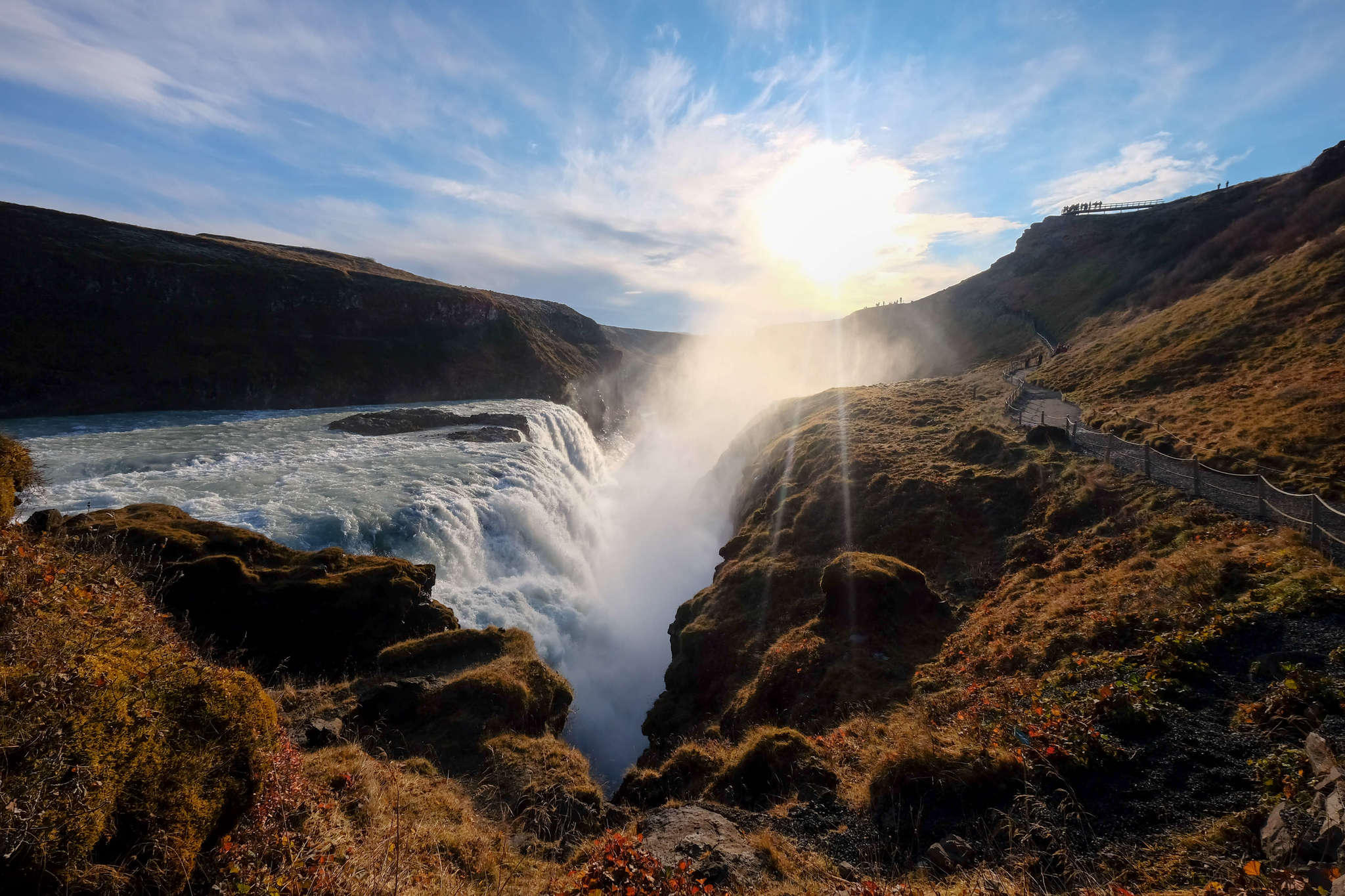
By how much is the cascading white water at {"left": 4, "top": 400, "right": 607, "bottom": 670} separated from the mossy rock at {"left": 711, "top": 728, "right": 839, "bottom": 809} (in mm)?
11409

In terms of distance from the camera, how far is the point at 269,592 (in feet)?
38.1

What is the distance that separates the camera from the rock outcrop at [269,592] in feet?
35.4

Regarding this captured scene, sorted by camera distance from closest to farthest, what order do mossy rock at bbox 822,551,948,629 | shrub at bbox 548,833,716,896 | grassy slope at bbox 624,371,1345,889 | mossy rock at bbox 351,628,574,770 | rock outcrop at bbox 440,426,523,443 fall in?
shrub at bbox 548,833,716,896 → grassy slope at bbox 624,371,1345,889 → mossy rock at bbox 351,628,574,770 → mossy rock at bbox 822,551,948,629 → rock outcrop at bbox 440,426,523,443

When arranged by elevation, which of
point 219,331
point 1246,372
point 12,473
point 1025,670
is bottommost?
point 1025,670

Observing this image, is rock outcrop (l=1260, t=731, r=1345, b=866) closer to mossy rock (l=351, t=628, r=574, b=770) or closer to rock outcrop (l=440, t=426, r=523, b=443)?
mossy rock (l=351, t=628, r=574, b=770)

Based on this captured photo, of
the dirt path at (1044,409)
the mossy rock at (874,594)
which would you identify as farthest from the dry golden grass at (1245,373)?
the mossy rock at (874,594)

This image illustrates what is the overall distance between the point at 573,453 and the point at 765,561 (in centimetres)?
3204

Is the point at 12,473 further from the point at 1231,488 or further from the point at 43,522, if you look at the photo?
the point at 1231,488

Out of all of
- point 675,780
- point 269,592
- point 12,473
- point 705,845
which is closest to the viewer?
point 705,845

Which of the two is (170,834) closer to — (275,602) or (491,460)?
(275,602)

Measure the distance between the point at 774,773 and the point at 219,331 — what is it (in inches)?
2675

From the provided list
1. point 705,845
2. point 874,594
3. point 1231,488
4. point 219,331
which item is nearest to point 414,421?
point 219,331

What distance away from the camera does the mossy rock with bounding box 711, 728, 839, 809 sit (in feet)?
26.8

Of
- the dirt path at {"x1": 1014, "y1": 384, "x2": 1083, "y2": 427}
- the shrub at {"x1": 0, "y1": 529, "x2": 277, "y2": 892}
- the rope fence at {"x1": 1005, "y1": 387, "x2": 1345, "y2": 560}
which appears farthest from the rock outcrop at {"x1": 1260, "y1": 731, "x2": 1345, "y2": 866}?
the dirt path at {"x1": 1014, "y1": 384, "x2": 1083, "y2": 427}
